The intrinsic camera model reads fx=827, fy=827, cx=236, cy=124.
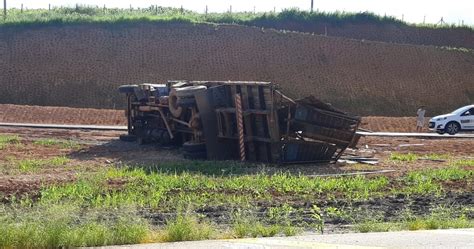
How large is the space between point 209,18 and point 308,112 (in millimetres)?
50596

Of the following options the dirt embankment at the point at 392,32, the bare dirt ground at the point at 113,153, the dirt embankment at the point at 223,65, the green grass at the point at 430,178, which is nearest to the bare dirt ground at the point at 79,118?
A: the bare dirt ground at the point at 113,153

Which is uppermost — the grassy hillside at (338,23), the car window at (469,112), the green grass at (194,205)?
the grassy hillside at (338,23)

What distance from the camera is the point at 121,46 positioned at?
62.6 meters

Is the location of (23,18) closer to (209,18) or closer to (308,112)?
(209,18)

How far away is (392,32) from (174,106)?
53.6 meters

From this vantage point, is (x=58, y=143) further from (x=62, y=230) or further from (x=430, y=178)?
(x=62, y=230)

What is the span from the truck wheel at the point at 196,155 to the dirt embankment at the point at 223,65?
31936 millimetres

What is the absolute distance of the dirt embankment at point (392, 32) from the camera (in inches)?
2980

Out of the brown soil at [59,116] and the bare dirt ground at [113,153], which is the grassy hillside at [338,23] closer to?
the brown soil at [59,116]

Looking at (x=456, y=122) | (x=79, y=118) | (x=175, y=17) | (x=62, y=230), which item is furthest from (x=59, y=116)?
(x=62, y=230)

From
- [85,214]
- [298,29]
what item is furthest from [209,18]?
[85,214]

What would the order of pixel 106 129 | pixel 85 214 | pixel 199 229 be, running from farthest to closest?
pixel 106 129 < pixel 85 214 < pixel 199 229

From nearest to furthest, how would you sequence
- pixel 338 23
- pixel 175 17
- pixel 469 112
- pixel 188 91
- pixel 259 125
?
1. pixel 259 125
2. pixel 188 91
3. pixel 469 112
4. pixel 175 17
5. pixel 338 23

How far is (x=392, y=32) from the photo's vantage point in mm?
77000
